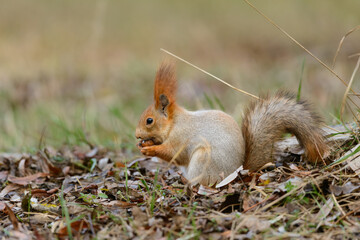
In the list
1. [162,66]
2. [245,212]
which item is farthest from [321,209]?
[162,66]

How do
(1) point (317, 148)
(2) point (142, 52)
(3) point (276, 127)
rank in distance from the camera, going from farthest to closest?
(2) point (142, 52), (3) point (276, 127), (1) point (317, 148)

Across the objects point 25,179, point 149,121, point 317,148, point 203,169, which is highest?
point 317,148

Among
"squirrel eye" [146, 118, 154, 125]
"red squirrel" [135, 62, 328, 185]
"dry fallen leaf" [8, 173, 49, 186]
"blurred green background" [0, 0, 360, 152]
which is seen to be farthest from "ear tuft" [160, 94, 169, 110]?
"blurred green background" [0, 0, 360, 152]

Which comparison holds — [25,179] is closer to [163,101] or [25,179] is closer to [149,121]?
[149,121]

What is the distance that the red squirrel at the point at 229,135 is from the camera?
10.1ft

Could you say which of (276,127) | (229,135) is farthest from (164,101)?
(276,127)

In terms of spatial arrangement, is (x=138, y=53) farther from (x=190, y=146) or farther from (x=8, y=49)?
(x=190, y=146)

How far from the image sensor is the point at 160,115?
3.48 meters

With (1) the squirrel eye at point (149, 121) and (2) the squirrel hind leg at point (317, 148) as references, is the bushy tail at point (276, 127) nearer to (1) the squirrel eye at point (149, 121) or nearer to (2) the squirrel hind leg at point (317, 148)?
(2) the squirrel hind leg at point (317, 148)

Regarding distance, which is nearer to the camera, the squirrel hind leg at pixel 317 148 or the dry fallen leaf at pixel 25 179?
the squirrel hind leg at pixel 317 148

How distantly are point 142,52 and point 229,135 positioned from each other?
26.3 feet

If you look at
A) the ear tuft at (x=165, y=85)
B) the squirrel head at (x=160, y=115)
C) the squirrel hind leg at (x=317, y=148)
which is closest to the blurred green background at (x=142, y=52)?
the squirrel head at (x=160, y=115)

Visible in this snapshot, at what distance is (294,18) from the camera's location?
36.2 feet

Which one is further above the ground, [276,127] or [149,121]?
[276,127]
